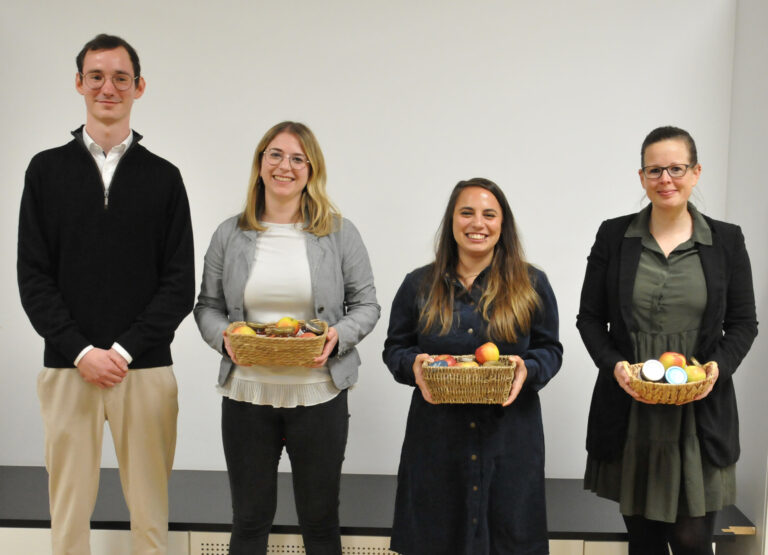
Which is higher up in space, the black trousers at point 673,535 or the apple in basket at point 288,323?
the apple in basket at point 288,323

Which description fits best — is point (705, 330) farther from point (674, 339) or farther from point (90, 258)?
point (90, 258)

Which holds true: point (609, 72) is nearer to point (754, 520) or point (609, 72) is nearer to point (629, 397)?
point (629, 397)

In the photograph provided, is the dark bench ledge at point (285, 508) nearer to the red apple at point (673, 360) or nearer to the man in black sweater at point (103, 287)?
the man in black sweater at point (103, 287)

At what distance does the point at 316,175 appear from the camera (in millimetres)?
2199

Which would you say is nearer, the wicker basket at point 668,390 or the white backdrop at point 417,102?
the wicker basket at point 668,390

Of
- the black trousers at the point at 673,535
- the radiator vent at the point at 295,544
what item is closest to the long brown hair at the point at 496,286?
the black trousers at the point at 673,535

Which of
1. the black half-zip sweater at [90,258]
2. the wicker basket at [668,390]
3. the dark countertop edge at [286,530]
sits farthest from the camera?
the dark countertop edge at [286,530]

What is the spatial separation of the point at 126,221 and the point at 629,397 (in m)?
1.69

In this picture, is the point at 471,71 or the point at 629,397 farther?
the point at 471,71

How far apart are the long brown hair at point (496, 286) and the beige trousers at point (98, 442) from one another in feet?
3.15

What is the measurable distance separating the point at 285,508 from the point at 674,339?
5.56 feet

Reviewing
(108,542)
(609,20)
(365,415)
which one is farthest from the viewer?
(365,415)

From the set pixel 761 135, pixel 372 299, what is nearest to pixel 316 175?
pixel 372 299

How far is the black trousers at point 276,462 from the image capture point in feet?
7.06
